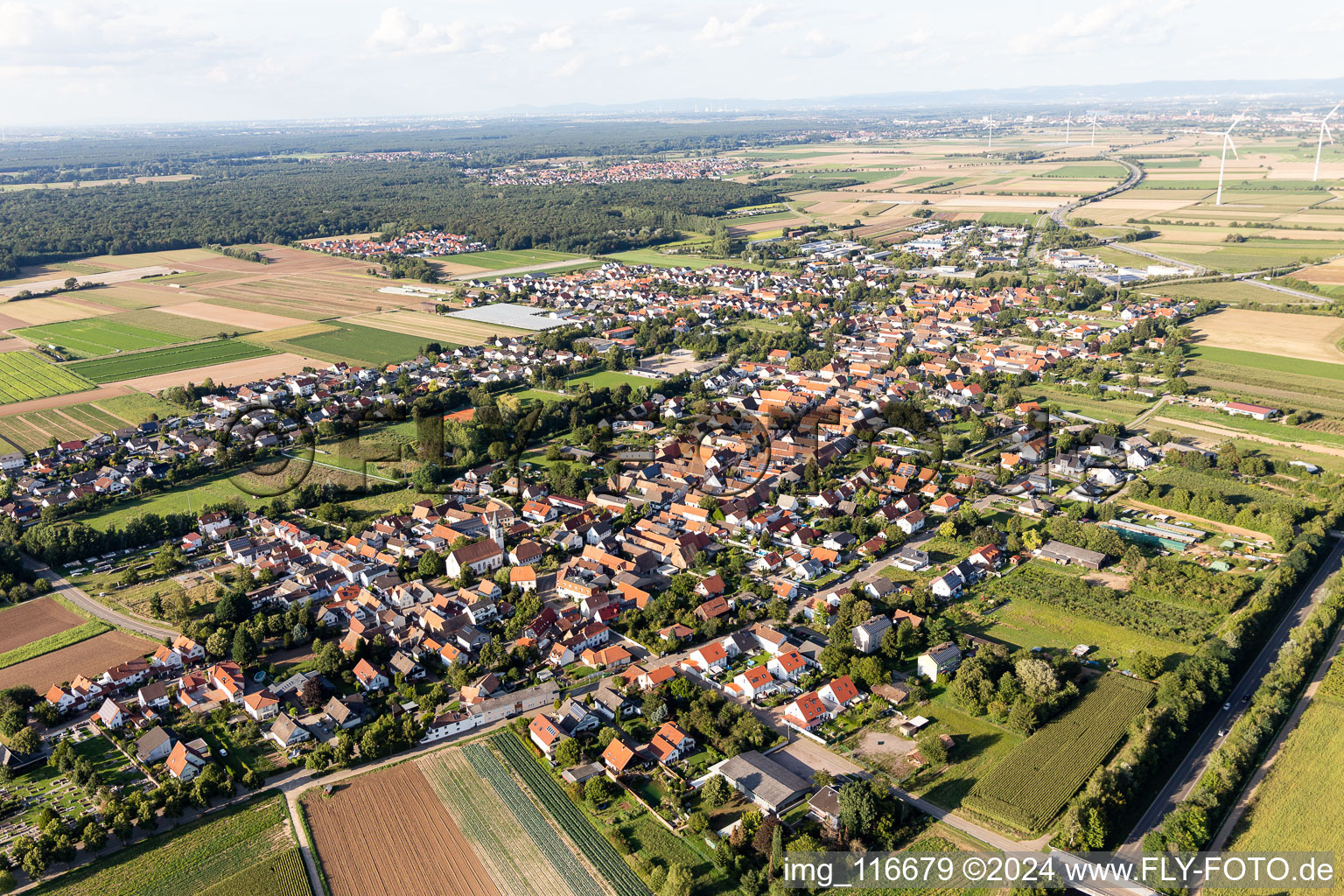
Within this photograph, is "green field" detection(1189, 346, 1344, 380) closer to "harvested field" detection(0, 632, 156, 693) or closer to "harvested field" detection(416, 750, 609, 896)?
"harvested field" detection(416, 750, 609, 896)

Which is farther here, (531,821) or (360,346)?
(360,346)

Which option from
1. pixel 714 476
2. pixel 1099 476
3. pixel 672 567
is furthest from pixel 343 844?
pixel 1099 476

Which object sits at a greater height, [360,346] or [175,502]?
[360,346]

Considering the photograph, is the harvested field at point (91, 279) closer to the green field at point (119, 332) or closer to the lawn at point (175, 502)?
the green field at point (119, 332)

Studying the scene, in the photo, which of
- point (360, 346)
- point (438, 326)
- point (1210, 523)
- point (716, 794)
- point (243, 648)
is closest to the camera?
point (716, 794)

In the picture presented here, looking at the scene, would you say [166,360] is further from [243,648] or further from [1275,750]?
[1275,750]

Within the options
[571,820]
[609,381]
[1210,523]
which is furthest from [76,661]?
[1210,523]

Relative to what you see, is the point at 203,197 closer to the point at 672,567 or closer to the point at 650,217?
the point at 650,217
